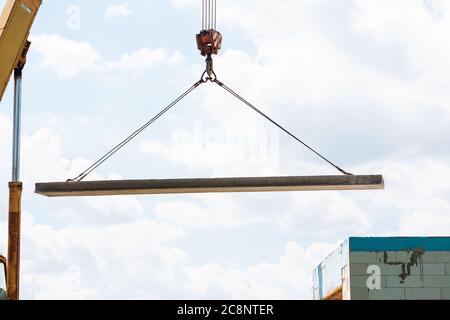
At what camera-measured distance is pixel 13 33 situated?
1720cm

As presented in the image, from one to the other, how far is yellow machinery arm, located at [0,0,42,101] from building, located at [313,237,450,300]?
13562 millimetres

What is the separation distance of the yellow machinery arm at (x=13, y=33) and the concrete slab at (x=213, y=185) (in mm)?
2929

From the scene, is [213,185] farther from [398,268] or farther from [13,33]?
[398,268]

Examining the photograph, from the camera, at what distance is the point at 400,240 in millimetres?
27125

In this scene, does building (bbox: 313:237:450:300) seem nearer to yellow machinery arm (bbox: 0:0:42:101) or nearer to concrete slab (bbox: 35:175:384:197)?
concrete slab (bbox: 35:175:384:197)

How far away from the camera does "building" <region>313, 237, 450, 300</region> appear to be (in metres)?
27.0

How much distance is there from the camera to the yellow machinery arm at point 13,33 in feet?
55.7

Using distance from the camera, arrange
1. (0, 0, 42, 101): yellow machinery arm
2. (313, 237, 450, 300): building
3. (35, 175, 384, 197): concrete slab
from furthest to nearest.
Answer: (313, 237, 450, 300): building, (0, 0, 42, 101): yellow machinery arm, (35, 175, 384, 197): concrete slab

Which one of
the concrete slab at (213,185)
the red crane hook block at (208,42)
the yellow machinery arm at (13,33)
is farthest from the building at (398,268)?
the yellow machinery arm at (13,33)

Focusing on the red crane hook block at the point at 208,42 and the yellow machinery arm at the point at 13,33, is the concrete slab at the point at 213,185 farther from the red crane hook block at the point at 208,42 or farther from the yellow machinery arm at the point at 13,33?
the yellow machinery arm at the point at 13,33

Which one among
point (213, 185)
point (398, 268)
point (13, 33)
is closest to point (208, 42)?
point (213, 185)

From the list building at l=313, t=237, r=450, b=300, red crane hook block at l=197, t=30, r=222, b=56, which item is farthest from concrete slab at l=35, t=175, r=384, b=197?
building at l=313, t=237, r=450, b=300
